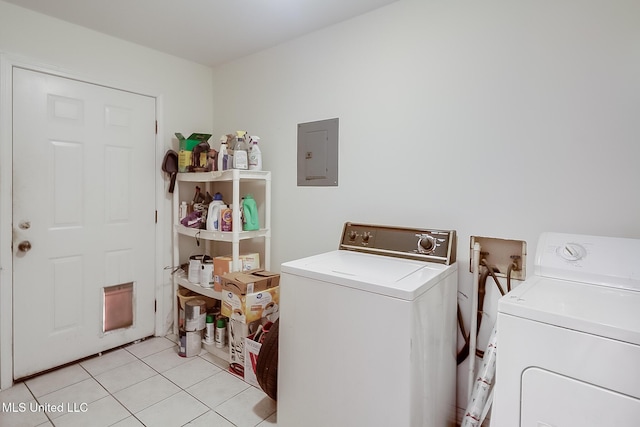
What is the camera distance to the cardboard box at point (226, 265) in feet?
7.91

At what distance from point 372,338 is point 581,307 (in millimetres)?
697

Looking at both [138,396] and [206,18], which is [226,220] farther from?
[206,18]

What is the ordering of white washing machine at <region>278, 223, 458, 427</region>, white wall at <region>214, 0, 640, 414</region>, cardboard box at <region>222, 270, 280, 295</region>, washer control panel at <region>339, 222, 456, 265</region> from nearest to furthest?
white washing machine at <region>278, 223, 458, 427</region>, white wall at <region>214, 0, 640, 414</region>, washer control panel at <region>339, 222, 456, 265</region>, cardboard box at <region>222, 270, 280, 295</region>

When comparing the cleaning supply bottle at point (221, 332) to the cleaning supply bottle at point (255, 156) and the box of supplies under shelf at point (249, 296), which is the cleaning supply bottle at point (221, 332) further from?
the cleaning supply bottle at point (255, 156)

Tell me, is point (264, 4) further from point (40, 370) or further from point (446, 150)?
point (40, 370)

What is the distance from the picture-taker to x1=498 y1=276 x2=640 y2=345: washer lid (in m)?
0.85

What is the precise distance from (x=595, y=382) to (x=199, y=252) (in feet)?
9.68

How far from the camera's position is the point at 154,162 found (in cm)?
277

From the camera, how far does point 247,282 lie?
2117 millimetres

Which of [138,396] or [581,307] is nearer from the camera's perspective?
[581,307]

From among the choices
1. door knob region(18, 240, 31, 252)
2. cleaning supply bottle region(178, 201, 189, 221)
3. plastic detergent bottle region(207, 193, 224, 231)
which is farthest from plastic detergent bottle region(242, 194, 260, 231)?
door knob region(18, 240, 31, 252)

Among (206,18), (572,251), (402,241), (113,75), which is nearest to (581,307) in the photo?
(572,251)

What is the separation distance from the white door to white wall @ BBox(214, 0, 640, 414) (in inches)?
49.9

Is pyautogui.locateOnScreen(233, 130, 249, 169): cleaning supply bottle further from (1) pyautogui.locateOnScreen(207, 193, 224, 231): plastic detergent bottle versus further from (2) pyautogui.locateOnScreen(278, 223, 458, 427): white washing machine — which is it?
(2) pyautogui.locateOnScreen(278, 223, 458, 427): white washing machine
